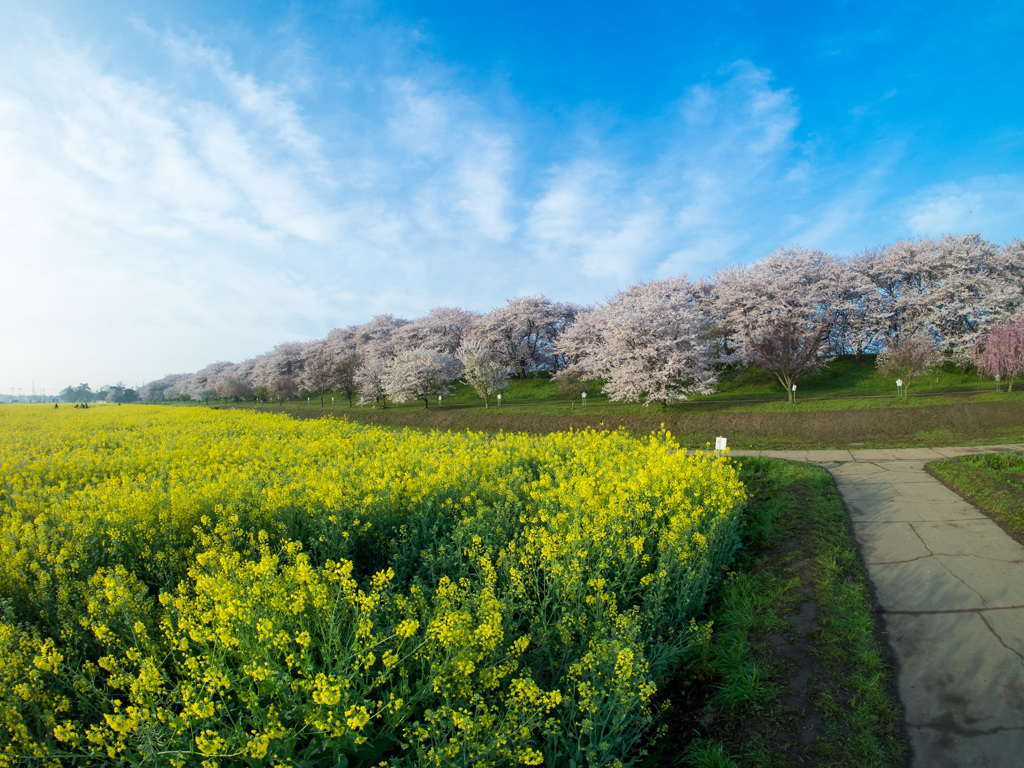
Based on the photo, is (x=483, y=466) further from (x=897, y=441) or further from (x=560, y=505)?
(x=897, y=441)

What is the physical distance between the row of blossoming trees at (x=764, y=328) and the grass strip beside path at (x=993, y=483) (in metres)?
14.5

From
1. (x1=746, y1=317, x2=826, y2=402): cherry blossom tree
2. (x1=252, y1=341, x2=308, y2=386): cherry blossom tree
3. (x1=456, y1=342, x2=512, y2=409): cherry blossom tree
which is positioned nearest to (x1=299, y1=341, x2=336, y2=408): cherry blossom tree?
(x1=252, y1=341, x2=308, y2=386): cherry blossom tree

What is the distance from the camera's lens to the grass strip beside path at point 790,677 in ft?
9.81

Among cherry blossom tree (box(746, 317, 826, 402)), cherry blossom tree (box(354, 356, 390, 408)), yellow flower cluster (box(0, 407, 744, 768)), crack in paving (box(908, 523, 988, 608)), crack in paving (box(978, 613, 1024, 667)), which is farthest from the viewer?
cherry blossom tree (box(354, 356, 390, 408))

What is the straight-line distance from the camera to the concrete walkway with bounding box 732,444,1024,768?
3.08m

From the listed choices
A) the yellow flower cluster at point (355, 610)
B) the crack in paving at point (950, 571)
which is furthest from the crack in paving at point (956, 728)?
the crack in paving at point (950, 571)

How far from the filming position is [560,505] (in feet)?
17.5

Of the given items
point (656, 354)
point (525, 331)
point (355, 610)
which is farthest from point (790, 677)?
point (525, 331)

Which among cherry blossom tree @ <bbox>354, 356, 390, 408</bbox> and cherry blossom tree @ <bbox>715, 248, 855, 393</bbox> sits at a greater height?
cherry blossom tree @ <bbox>715, 248, 855, 393</bbox>

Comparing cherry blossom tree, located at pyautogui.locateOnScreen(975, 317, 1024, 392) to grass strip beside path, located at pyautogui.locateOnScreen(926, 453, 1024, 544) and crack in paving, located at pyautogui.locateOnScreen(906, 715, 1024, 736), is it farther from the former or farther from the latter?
crack in paving, located at pyautogui.locateOnScreen(906, 715, 1024, 736)

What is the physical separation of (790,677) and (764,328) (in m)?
32.3

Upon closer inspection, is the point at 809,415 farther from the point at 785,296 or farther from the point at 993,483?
the point at 785,296

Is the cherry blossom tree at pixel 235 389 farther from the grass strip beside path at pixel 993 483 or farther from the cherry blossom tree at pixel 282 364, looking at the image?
the grass strip beside path at pixel 993 483

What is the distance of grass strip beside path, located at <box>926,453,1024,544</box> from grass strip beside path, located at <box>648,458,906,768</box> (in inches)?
111
